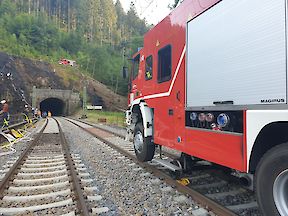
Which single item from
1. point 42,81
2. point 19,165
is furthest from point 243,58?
point 42,81

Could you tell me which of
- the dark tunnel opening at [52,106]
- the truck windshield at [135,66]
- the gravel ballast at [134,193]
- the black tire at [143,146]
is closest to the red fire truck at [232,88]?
the gravel ballast at [134,193]

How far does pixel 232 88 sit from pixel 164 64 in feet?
7.85

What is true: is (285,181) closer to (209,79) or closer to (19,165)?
(209,79)

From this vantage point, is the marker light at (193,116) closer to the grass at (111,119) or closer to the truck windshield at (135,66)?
the truck windshield at (135,66)

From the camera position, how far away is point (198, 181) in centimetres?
538

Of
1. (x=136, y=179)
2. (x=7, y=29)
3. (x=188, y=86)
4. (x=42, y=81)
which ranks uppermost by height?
(x=7, y=29)

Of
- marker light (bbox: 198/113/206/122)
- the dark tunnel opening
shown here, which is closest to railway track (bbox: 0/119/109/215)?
marker light (bbox: 198/113/206/122)

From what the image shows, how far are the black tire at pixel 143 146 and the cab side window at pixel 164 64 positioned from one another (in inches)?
66.4

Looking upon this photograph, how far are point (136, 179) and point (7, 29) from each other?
91.3 meters

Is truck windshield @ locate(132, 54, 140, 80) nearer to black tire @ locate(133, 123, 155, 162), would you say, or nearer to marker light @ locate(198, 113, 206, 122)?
black tire @ locate(133, 123, 155, 162)

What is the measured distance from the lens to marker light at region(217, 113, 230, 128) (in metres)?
3.41

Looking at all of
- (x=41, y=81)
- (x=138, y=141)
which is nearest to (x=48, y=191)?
(x=138, y=141)

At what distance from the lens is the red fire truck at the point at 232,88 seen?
9.18 feet

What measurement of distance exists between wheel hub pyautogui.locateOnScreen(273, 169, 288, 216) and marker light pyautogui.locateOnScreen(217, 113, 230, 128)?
907mm
